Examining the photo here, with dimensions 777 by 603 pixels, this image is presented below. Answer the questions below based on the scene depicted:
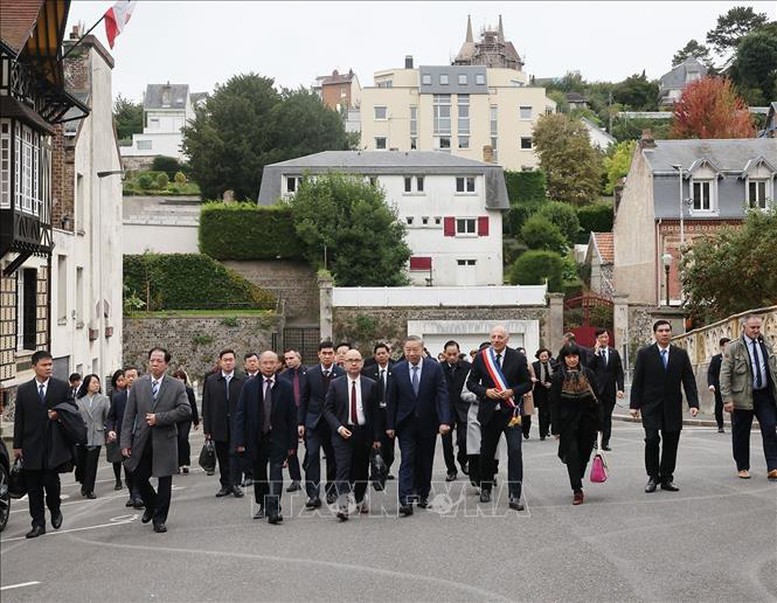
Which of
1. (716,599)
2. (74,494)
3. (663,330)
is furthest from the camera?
(74,494)

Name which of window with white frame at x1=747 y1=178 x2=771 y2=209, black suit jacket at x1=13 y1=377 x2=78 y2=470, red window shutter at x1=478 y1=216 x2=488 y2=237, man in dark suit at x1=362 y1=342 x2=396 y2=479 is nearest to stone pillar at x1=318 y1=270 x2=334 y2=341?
red window shutter at x1=478 y1=216 x2=488 y2=237

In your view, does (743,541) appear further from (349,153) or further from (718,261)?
(349,153)

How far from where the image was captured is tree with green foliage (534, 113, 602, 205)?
252ft

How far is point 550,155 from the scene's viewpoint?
78188mm

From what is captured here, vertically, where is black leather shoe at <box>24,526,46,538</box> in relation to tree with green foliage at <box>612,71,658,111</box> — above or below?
below

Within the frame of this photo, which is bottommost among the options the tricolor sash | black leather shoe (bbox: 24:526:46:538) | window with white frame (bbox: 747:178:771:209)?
black leather shoe (bbox: 24:526:46:538)

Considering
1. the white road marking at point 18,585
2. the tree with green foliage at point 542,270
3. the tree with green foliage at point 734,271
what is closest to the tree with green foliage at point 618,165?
the tree with green foliage at point 542,270

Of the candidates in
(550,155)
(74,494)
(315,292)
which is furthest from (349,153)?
(74,494)

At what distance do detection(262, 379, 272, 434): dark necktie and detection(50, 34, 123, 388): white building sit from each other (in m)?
18.1

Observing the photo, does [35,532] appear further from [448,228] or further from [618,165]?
[618,165]

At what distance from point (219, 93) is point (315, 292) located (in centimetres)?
2214

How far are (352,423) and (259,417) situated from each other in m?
1.06

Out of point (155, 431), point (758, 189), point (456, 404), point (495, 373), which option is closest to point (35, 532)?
point (155, 431)

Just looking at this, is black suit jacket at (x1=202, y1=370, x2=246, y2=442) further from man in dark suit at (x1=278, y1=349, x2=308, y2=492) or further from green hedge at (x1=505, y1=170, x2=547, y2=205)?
green hedge at (x1=505, y1=170, x2=547, y2=205)
